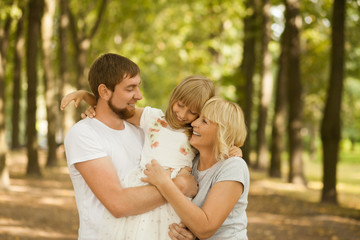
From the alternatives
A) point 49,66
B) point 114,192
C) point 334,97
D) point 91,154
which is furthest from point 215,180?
point 49,66

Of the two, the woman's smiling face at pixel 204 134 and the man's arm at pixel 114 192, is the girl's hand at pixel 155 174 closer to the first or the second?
the man's arm at pixel 114 192

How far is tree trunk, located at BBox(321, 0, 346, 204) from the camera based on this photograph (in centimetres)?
1263

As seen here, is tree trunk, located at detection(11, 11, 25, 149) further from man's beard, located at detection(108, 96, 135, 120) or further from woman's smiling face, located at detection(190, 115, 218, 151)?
woman's smiling face, located at detection(190, 115, 218, 151)

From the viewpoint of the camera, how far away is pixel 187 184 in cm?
341

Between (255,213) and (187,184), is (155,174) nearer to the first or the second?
(187,184)

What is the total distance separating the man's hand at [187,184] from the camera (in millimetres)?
3389

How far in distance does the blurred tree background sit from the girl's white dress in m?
4.14

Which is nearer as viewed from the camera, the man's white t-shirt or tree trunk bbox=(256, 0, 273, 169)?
the man's white t-shirt

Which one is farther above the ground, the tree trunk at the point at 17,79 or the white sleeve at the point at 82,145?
the white sleeve at the point at 82,145

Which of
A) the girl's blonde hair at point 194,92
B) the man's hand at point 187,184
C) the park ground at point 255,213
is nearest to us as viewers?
the man's hand at point 187,184

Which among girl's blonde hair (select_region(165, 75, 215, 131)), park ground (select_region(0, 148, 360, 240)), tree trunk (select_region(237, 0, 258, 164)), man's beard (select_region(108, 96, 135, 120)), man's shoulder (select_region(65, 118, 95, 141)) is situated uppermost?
girl's blonde hair (select_region(165, 75, 215, 131))

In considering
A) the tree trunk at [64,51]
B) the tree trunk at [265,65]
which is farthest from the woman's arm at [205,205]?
the tree trunk at [265,65]

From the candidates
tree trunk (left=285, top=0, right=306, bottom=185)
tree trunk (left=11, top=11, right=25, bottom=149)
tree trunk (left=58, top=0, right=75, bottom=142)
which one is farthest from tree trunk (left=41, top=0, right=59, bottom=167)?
tree trunk (left=285, top=0, right=306, bottom=185)

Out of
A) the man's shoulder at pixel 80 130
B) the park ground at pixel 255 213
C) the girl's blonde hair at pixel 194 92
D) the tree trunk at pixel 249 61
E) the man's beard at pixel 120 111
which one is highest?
the girl's blonde hair at pixel 194 92
